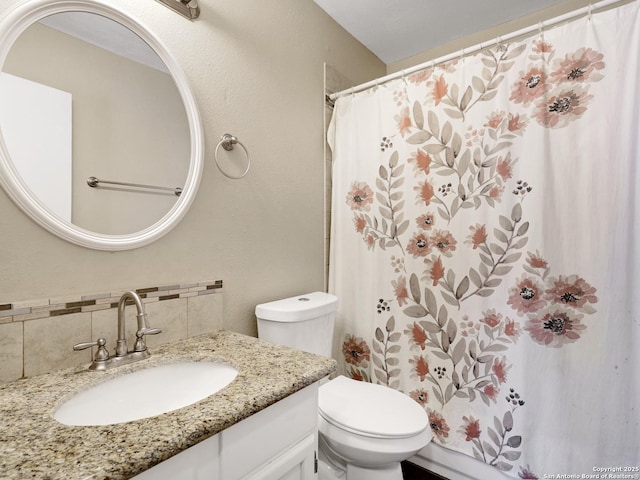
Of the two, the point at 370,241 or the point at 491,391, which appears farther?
the point at 370,241

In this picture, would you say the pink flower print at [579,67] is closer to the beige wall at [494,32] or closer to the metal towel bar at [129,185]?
the beige wall at [494,32]

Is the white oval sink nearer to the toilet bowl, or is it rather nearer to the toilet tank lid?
the toilet tank lid

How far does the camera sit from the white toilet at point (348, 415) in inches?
43.7

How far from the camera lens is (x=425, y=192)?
1564 mm

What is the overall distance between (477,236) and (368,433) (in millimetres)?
934

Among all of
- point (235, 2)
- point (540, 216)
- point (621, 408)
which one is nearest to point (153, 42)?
point (235, 2)

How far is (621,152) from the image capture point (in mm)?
1157

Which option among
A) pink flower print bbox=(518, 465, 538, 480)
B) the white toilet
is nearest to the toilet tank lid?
the white toilet

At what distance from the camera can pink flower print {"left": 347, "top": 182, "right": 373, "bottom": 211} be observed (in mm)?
1744

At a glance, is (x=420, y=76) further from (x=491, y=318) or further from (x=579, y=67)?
(x=491, y=318)

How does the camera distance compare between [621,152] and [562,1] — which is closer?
[621,152]

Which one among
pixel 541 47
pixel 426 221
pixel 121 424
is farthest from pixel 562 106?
pixel 121 424

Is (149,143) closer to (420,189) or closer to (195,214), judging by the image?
(195,214)

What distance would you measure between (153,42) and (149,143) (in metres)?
0.34
